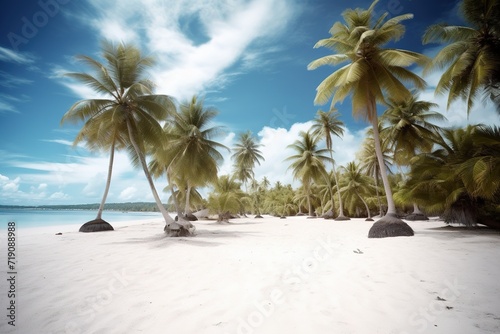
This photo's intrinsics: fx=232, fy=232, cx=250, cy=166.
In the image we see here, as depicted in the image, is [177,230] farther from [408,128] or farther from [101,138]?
[408,128]

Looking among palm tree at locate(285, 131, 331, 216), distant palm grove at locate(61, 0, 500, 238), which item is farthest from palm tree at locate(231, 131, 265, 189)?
distant palm grove at locate(61, 0, 500, 238)

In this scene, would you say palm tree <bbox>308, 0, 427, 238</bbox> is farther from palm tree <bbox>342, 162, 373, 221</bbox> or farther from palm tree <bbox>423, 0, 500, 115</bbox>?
palm tree <bbox>342, 162, 373, 221</bbox>

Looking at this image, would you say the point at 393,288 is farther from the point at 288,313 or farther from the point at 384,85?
the point at 384,85

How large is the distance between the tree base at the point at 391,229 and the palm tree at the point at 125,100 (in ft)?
30.4

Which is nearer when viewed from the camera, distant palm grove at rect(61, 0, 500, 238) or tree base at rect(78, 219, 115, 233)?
distant palm grove at rect(61, 0, 500, 238)

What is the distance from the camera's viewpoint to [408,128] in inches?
672

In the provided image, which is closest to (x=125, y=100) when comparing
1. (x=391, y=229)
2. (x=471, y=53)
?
(x=391, y=229)

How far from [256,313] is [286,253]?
377cm

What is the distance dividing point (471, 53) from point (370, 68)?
141 inches

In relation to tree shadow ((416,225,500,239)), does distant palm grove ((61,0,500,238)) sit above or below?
above

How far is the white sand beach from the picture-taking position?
268cm

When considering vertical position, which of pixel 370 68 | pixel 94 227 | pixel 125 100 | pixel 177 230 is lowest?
pixel 94 227

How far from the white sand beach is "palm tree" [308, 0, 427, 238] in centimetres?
537

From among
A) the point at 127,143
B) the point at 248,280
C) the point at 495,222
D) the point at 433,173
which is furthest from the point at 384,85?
the point at 127,143
